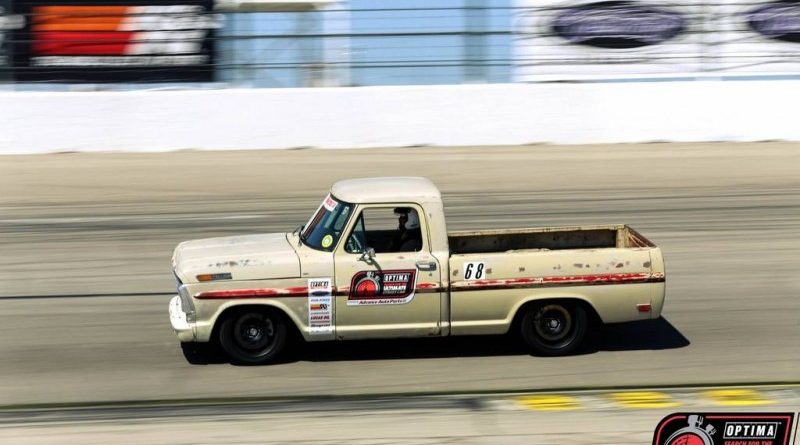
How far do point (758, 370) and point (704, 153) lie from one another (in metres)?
10.4

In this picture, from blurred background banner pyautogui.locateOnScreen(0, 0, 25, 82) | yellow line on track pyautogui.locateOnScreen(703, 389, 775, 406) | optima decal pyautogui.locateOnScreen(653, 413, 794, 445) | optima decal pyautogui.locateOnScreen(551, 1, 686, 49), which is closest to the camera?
optima decal pyautogui.locateOnScreen(653, 413, 794, 445)

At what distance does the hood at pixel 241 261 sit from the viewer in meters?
8.61

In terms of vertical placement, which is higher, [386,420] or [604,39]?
[604,39]

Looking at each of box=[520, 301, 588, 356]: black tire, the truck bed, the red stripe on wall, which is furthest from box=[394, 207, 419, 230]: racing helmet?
the red stripe on wall

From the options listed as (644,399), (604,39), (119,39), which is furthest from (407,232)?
(119,39)

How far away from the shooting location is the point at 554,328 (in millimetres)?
8984

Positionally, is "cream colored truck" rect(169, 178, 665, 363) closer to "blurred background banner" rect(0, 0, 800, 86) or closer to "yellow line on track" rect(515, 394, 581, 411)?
"yellow line on track" rect(515, 394, 581, 411)

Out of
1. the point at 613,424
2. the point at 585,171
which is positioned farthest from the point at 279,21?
the point at 613,424

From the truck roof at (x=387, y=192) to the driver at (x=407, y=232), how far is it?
12 centimetres

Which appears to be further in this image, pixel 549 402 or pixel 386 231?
pixel 386 231

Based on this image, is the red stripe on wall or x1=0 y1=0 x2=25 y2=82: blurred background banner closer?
x1=0 y1=0 x2=25 y2=82: blurred background banner

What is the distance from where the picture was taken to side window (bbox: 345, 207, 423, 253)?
344 inches

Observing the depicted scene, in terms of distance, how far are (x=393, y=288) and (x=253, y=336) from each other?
1.22 metres

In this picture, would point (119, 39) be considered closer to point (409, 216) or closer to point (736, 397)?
point (409, 216)
